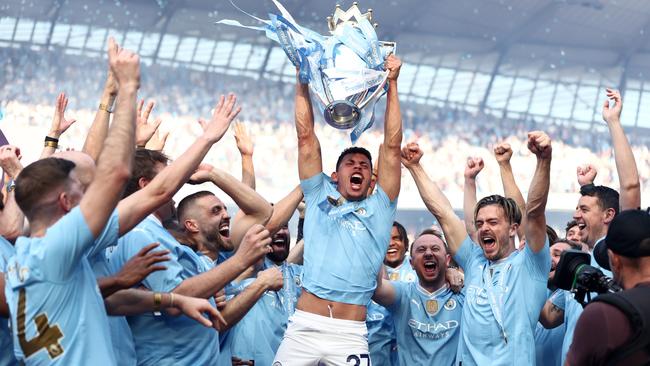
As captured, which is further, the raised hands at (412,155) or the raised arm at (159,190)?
the raised hands at (412,155)

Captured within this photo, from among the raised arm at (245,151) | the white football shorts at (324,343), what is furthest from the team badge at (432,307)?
the raised arm at (245,151)

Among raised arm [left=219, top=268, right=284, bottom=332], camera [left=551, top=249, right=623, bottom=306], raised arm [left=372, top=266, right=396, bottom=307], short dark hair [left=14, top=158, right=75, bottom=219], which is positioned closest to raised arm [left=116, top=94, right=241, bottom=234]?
short dark hair [left=14, top=158, right=75, bottom=219]

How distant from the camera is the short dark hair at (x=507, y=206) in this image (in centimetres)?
470

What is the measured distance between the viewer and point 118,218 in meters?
3.02

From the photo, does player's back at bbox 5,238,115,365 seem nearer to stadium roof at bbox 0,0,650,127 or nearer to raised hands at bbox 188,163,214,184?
raised hands at bbox 188,163,214,184

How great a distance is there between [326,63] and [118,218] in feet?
5.85

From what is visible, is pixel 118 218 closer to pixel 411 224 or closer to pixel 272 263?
pixel 272 263

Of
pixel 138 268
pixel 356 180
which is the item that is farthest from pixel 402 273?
pixel 138 268

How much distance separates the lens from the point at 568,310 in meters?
4.68

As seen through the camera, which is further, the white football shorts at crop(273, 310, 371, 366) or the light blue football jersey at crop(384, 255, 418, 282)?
the light blue football jersey at crop(384, 255, 418, 282)

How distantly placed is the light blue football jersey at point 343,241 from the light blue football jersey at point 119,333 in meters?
1.14

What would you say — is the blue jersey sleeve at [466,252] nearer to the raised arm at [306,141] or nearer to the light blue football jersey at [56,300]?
the raised arm at [306,141]

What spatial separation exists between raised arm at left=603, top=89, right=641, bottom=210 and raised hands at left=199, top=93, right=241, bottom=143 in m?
1.77

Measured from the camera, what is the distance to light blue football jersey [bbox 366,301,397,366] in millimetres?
5250
